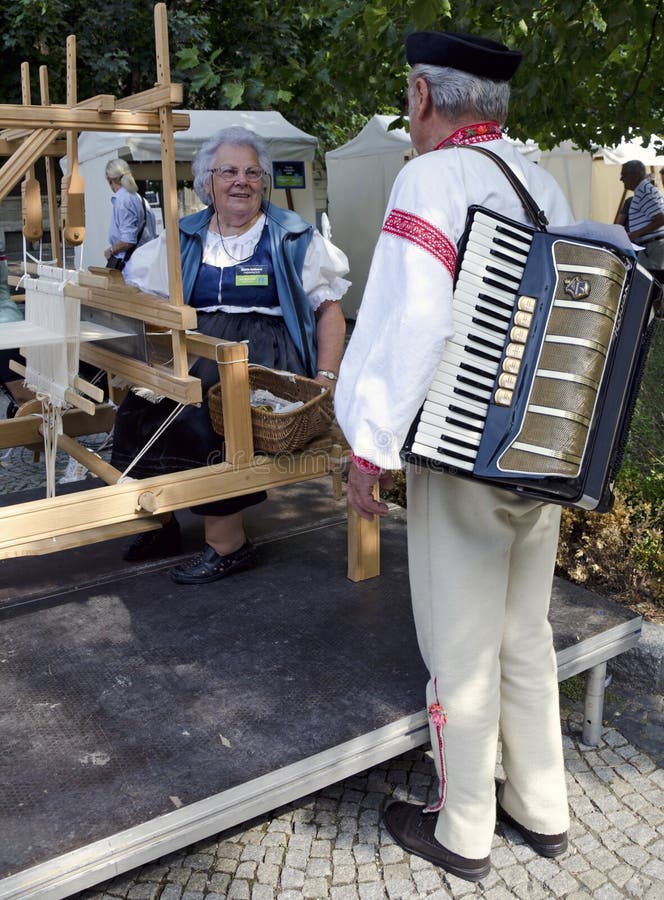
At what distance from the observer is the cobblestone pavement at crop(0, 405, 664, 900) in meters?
2.13

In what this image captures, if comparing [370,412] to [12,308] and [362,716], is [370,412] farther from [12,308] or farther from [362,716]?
[12,308]

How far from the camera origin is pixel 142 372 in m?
3.05

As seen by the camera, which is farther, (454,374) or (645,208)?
(645,208)

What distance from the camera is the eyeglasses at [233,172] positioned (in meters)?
3.19

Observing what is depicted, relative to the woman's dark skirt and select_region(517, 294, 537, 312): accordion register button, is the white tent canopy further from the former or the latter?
select_region(517, 294, 537, 312): accordion register button

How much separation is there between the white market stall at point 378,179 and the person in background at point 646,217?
4.90ft

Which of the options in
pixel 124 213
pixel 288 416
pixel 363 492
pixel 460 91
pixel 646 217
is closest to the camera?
pixel 460 91

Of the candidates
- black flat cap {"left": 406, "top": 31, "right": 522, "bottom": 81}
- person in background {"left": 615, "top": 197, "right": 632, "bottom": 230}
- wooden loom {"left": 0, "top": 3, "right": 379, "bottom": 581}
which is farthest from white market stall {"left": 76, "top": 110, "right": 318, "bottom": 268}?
black flat cap {"left": 406, "top": 31, "right": 522, "bottom": 81}

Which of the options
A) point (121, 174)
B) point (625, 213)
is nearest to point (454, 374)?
point (121, 174)

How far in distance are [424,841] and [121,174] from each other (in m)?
7.07

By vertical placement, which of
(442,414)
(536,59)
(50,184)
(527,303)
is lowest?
(442,414)

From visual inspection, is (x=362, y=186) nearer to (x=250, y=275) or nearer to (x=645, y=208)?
(x=645, y=208)

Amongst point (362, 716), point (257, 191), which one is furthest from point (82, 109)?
point (362, 716)

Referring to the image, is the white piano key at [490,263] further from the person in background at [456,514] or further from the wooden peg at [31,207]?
the wooden peg at [31,207]
